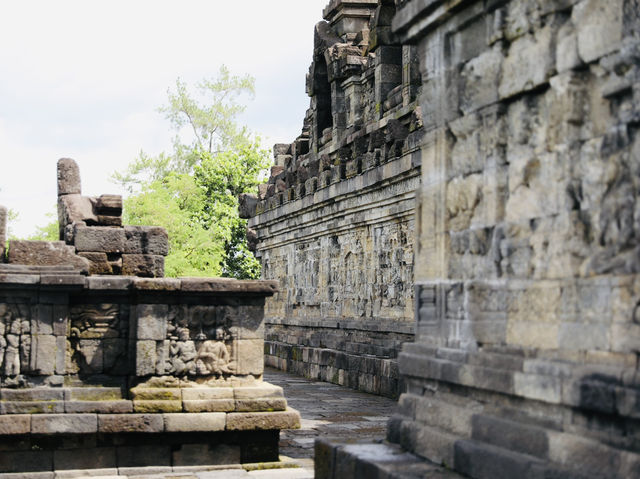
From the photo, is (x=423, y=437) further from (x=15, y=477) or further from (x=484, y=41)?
(x=15, y=477)

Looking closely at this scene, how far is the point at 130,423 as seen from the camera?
28.3 ft

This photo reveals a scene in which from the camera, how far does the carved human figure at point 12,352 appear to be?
8.66 metres

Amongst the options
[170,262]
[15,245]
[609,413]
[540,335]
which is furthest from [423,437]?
[170,262]

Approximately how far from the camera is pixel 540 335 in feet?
16.0

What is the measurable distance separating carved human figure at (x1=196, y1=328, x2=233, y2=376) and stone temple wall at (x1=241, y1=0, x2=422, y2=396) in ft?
17.5

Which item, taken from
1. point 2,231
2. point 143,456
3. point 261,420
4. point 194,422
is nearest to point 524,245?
point 261,420

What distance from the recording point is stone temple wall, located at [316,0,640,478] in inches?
168

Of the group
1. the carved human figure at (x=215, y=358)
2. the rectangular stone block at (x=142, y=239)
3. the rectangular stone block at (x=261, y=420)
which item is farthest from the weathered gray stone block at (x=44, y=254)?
the rectangular stone block at (x=261, y=420)

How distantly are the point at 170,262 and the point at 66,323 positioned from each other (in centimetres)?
2742

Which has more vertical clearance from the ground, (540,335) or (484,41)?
(484,41)

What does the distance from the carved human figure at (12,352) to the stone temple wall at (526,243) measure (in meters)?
3.71

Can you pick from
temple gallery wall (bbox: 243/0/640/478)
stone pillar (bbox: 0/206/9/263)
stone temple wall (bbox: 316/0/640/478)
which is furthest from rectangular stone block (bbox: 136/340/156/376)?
stone temple wall (bbox: 316/0/640/478)

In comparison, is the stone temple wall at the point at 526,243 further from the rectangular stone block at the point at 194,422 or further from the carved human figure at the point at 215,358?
the carved human figure at the point at 215,358

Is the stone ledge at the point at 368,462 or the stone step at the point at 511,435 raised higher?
the stone step at the point at 511,435
